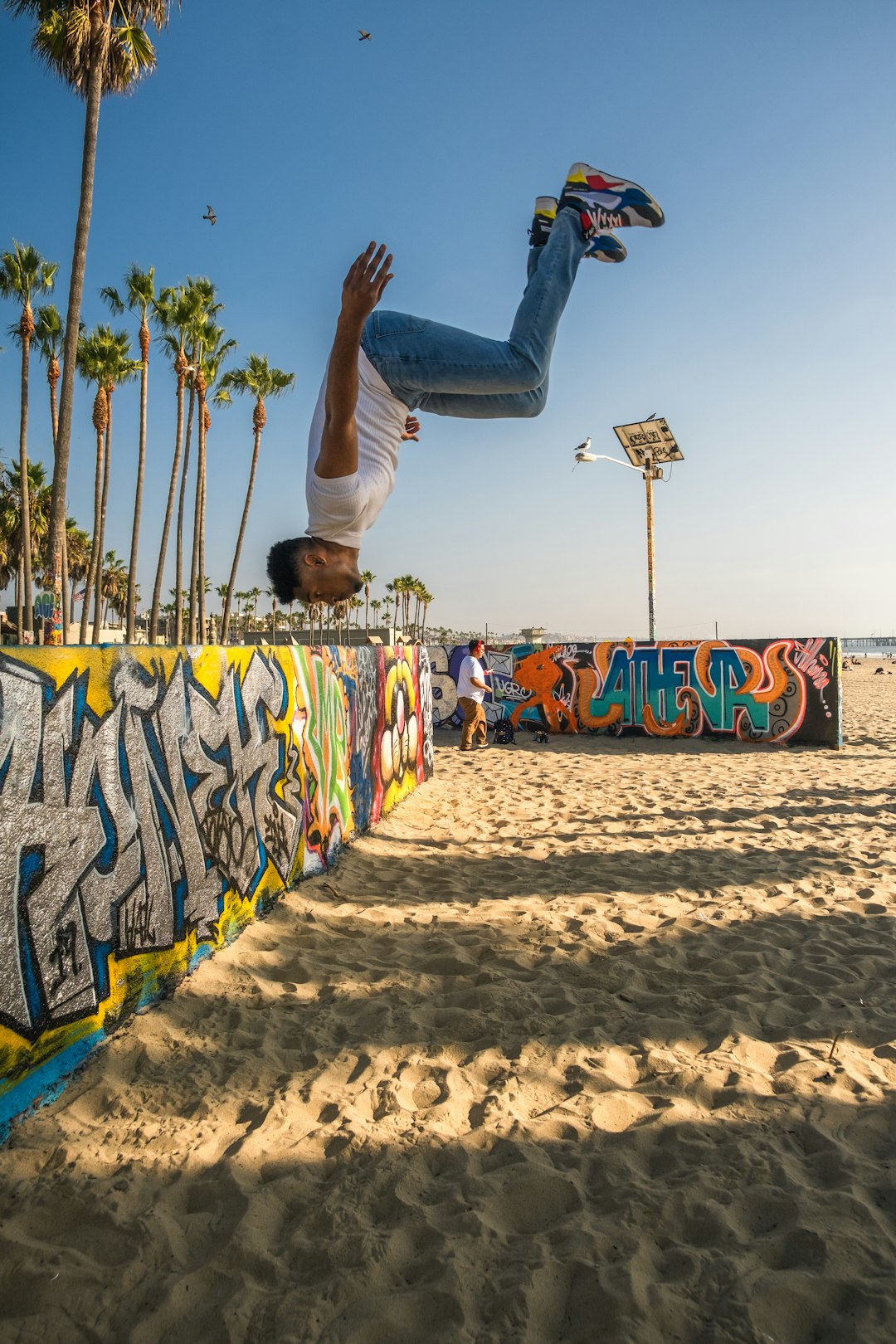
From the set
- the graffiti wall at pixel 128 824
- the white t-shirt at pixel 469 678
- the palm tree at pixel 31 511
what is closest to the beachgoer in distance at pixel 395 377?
the graffiti wall at pixel 128 824

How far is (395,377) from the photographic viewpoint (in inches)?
Result: 120

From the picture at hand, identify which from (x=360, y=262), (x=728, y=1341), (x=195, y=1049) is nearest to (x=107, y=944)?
(x=195, y=1049)

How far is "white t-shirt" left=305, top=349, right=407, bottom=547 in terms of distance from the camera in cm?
293

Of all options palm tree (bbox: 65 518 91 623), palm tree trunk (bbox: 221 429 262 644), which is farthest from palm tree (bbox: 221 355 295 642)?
palm tree (bbox: 65 518 91 623)

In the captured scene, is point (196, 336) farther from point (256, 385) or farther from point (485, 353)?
point (485, 353)

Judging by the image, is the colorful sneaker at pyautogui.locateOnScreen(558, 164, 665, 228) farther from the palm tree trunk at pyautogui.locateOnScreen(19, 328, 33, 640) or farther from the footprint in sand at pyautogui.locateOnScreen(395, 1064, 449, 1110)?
the palm tree trunk at pyautogui.locateOnScreen(19, 328, 33, 640)

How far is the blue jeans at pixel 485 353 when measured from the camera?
9.89 ft

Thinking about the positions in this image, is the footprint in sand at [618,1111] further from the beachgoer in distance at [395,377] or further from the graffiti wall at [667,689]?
the graffiti wall at [667,689]

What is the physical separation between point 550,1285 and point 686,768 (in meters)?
10.5

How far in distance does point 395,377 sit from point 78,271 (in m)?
13.7

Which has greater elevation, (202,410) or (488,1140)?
(202,410)

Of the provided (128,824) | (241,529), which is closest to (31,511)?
(241,529)

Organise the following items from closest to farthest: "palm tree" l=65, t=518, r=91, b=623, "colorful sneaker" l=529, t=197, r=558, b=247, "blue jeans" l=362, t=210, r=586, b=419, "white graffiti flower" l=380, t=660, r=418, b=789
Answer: "blue jeans" l=362, t=210, r=586, b=419 < "colorful sneaker" l=529, t=197, r=558, b=247 < "white graffiti flower" l=380, t=660, r=418, b=789 < "palm tree" l=65, t=518, r=91, b=623

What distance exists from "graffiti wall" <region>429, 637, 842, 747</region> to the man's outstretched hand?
13197mm
